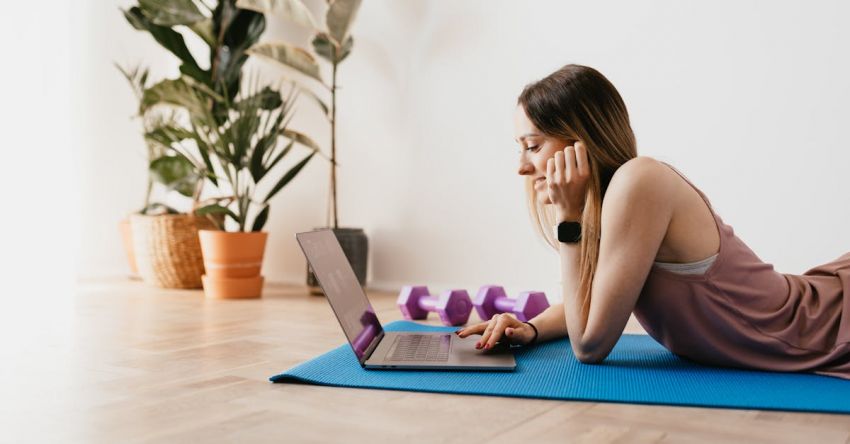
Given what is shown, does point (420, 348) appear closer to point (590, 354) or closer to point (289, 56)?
point (590, 354)

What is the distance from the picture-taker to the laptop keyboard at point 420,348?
5.52 ft

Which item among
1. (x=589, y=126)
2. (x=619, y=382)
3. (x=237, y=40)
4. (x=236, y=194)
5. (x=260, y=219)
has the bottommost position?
(x=619, y=382)

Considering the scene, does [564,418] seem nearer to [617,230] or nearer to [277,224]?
[617,230]

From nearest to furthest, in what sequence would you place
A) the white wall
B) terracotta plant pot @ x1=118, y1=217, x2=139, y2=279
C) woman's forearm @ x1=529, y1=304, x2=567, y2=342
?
1. woman's forearm @ x1=529, y1=304, x2=567, y2=342
2. the white wall
3. terracotta plant pot @ x1=118, y1=217, x2=139, y2=279

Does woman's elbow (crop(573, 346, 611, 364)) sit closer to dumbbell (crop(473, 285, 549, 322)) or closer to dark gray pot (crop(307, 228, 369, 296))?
dumbbell (crop(473, 285, 549, 322))

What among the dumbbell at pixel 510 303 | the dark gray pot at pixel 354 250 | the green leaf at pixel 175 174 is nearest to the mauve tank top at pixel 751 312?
the dumbbell at pixel 510 303

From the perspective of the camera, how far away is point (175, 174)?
143 inches

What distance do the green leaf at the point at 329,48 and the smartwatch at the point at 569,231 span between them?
7.74 ft

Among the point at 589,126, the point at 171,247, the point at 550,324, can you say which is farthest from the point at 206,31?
the point at 589,126

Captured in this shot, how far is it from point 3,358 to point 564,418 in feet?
4.89

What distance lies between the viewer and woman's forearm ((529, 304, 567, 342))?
1898 mm

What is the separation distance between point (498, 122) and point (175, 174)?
1592 millimetres

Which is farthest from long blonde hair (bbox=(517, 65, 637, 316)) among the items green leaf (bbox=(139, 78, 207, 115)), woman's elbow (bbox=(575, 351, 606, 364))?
green leaf (bbox=(139, 78, 207, 115))

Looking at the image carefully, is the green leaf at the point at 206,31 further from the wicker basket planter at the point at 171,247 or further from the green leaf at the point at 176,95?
the wicker basket planter at the point at 171,247
